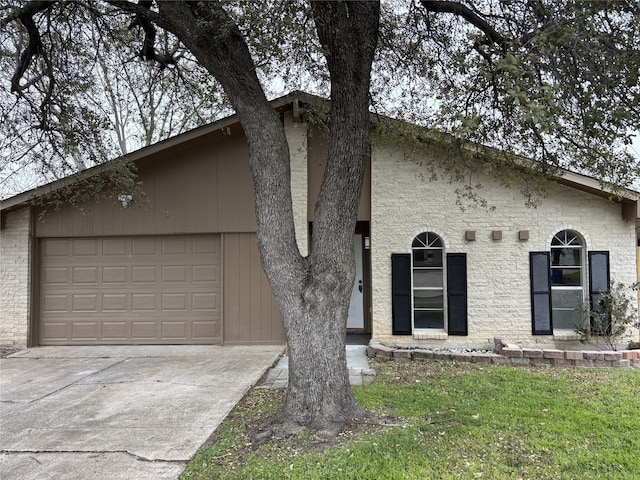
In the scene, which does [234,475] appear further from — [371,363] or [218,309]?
[218,309]

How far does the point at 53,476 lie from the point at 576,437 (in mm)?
4409

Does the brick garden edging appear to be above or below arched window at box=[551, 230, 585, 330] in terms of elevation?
below

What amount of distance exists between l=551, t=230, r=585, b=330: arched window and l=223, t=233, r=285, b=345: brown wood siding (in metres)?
5.06

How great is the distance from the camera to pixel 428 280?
8.63 m

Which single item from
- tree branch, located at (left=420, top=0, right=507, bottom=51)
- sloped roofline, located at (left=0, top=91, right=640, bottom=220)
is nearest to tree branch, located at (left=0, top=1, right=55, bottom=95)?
sloped roofline, located at (left=0, top=91, right=640, bottom=220)

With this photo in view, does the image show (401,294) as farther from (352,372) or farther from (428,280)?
(352,372)

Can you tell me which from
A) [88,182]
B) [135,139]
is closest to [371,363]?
[88,182]

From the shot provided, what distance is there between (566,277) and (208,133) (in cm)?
701

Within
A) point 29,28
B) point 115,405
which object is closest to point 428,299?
point 115,405

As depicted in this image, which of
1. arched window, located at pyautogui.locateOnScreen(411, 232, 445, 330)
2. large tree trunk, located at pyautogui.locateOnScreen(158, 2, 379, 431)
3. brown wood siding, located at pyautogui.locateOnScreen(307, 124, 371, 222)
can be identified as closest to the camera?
large tree trunk, located at pyautogui.locateOnScreen(158, 2, 379, 431)

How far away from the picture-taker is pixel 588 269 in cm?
816

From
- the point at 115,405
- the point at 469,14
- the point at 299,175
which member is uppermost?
the point at 469,14

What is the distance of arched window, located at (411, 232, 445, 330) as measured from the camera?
8570 millimetres

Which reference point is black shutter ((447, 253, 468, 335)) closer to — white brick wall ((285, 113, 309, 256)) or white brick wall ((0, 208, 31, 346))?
white brick wall ((285, 113, 309, 256))
